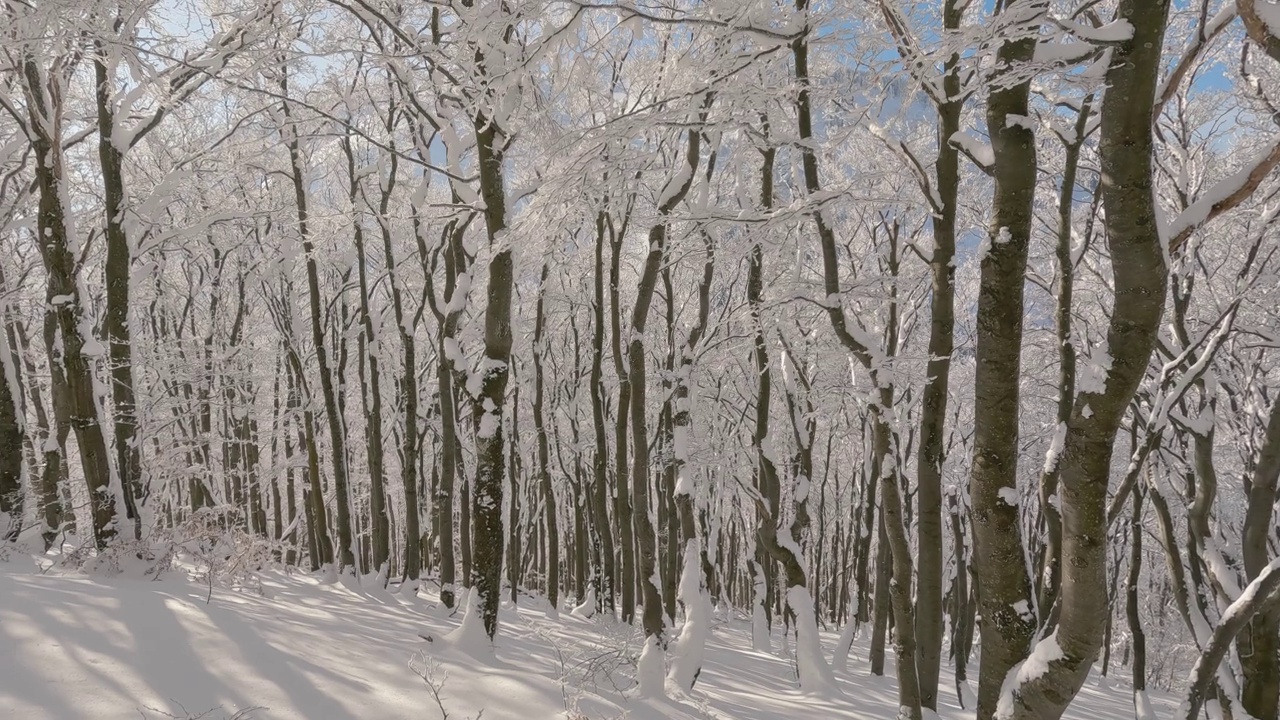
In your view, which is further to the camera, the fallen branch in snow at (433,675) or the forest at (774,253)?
the fallen branch in snow at (433,675)

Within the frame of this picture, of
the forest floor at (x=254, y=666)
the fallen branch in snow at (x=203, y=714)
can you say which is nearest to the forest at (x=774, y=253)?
Answer: the forest floor at (x=254, y=666)

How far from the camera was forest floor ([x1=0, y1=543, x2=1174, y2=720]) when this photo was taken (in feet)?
11.7

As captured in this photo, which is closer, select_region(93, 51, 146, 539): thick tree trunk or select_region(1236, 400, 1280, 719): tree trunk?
select_region(1236, 400, 1280, 719): tree trunk

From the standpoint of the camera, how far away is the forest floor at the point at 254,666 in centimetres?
356

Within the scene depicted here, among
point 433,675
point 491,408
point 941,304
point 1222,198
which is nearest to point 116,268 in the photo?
point 491,408

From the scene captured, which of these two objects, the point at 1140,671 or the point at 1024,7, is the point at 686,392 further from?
the point at 1140,671

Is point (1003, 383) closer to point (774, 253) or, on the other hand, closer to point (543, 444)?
point (774, 253)

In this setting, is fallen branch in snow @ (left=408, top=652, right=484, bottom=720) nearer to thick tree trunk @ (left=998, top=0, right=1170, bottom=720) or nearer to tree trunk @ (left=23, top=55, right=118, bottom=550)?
thick tree trunk @ (left=998, top=0, right=1170, bottom=720)

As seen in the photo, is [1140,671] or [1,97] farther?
[1140,671]

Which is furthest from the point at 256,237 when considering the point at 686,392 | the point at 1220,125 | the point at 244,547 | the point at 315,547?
the point at 1220,125

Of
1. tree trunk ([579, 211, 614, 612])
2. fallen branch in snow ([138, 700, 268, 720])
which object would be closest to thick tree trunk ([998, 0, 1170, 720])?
fallen branch in snow ([138, 700, 268, 720])

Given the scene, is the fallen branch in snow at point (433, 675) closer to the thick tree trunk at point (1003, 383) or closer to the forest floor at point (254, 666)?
the forest floor at point (254, 666)

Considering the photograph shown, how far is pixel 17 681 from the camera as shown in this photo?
3.47m

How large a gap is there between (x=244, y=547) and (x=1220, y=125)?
42.4 feet
